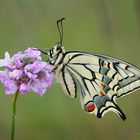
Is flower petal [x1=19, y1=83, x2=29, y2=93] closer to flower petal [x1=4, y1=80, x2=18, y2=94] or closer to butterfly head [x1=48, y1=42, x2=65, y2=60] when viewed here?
flower petal [x1=4, y1=80, x2=18, y2=94]

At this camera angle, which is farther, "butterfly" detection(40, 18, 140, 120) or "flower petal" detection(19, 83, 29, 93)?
"butterfly" detection(40, 18, 140, 120)

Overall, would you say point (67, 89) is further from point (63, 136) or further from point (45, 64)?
point (63, 136)

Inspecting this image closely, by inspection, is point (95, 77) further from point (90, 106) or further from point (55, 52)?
point (55, 52)

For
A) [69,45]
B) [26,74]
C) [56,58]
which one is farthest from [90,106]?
[69,45]

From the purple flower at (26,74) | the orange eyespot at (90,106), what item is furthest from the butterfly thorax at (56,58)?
the orange eyespot at (90,106)

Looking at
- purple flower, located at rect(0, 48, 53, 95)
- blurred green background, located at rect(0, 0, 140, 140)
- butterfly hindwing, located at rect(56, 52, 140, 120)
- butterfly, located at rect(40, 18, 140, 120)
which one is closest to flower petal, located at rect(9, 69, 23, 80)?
purple flower, located at rect(0, 48, 53, 95)

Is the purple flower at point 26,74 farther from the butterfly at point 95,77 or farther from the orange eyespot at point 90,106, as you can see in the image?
the orange eyespot at point 90,106
